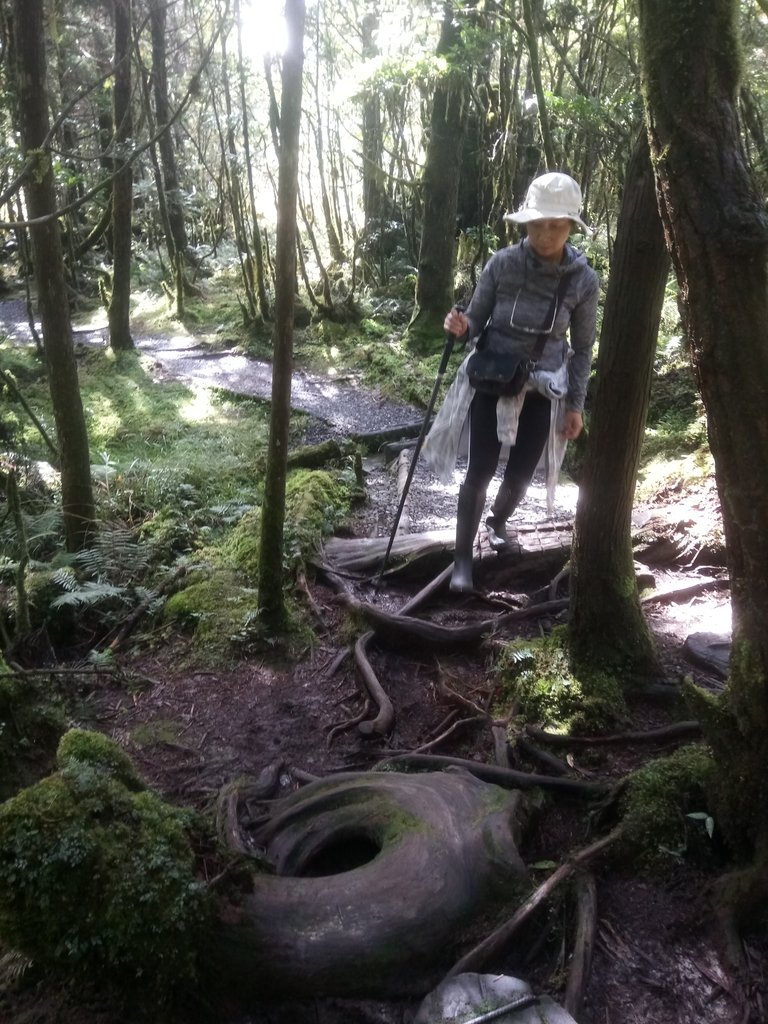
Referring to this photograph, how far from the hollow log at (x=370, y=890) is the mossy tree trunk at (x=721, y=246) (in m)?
1.04

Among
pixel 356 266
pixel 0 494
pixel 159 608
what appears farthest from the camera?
pixel 356 266

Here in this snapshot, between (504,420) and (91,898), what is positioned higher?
(504,420)

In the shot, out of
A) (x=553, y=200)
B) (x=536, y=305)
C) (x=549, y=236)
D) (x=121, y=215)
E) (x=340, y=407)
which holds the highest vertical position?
(x=121, y=215)

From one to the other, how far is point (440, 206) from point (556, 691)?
442 inches

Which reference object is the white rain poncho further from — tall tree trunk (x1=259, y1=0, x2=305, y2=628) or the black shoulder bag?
tall tree trunk (x1=259, y1=0, x2=305, y2=628)

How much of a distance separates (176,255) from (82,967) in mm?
15395

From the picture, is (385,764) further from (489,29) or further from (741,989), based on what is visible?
(489,29)

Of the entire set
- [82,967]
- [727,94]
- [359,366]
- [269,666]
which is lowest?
[269,666]

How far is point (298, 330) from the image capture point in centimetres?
1507

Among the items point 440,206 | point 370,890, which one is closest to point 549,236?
point 370,890

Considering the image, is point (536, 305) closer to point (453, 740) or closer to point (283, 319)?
point (283, 319)

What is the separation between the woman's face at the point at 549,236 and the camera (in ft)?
14.1

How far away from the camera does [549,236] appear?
436 centimetres

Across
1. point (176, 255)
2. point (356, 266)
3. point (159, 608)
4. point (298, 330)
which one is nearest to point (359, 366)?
point (298, 330)
